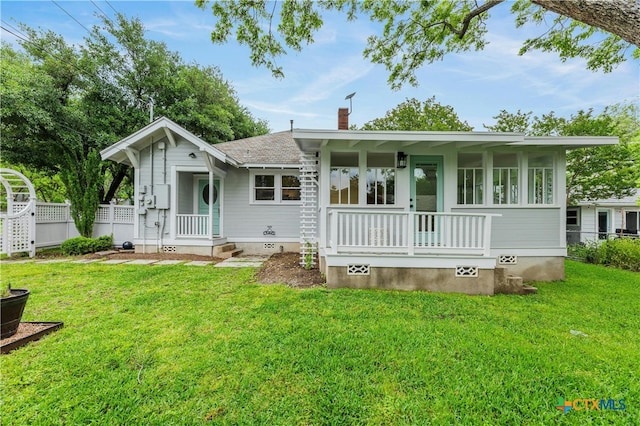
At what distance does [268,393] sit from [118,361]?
164 centimetres

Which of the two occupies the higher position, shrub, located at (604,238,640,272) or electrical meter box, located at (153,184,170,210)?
electrical meter box, located at (153,184,170,210)

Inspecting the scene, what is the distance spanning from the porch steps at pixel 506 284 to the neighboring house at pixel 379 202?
6cm

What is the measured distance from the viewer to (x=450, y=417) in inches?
78.3

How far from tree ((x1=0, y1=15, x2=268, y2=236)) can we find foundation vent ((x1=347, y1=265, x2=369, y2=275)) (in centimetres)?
979

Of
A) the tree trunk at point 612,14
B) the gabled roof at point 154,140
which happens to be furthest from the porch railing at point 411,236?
the gabled roof at point 154,140

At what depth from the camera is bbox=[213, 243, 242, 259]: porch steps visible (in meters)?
8.61

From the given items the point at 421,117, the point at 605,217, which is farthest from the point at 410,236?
the point at 605,217

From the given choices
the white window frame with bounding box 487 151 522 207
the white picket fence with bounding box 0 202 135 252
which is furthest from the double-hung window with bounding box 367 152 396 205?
the white picket fence with bounding box 0 202 135 252

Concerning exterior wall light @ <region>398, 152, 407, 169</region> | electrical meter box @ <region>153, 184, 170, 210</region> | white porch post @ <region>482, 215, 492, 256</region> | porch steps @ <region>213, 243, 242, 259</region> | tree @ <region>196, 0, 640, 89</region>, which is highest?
tree @ <region>196, 0, 640, 89</region>

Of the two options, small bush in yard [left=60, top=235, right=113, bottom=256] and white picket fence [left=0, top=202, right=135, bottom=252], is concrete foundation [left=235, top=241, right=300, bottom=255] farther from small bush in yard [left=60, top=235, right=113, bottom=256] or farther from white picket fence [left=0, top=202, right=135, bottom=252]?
small bush in yard [left=60, top=235, right=113, bottom=256]

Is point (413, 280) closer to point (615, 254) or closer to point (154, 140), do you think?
point (615, 254)

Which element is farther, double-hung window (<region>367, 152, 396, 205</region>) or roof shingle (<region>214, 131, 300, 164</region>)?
roof shingle (<region>214, 131, 300, 164</region>)

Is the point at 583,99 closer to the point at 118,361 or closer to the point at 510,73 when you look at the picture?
the point at 510,73

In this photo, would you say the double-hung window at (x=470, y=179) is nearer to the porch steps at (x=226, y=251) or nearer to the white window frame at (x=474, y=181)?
the white window frame at (x=474, y=181)
